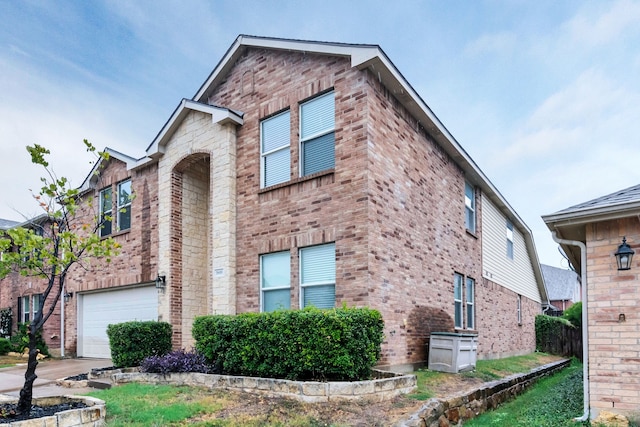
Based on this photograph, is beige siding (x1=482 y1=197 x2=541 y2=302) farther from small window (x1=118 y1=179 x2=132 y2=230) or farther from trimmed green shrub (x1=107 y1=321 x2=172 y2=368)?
small window (x1=118 y1=179 x2=132 y2=230)

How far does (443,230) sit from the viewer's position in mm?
13352

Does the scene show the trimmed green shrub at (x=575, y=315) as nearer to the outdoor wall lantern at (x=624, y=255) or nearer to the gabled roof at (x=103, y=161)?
the outdoor wall lantern at (x=624, y=255)

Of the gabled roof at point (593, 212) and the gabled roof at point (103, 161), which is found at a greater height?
the gabled roof at point (103, 161)

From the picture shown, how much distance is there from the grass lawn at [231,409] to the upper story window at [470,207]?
8.13 metres

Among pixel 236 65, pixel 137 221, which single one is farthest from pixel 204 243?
pixel 236 65

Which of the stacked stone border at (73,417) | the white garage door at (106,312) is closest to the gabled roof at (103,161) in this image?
the white garage door at (106,312)

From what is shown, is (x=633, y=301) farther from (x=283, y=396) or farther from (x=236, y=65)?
(x=236, y=65)

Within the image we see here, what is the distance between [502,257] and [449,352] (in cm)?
952

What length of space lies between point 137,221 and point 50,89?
4.36 m

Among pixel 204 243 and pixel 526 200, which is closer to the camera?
pixel 204 243

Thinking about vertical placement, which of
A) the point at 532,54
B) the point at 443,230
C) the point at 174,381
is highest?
the point at 532,54

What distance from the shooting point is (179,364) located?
930cm

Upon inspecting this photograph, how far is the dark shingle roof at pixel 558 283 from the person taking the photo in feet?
135

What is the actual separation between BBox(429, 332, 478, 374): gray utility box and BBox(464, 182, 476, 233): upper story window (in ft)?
17.6
